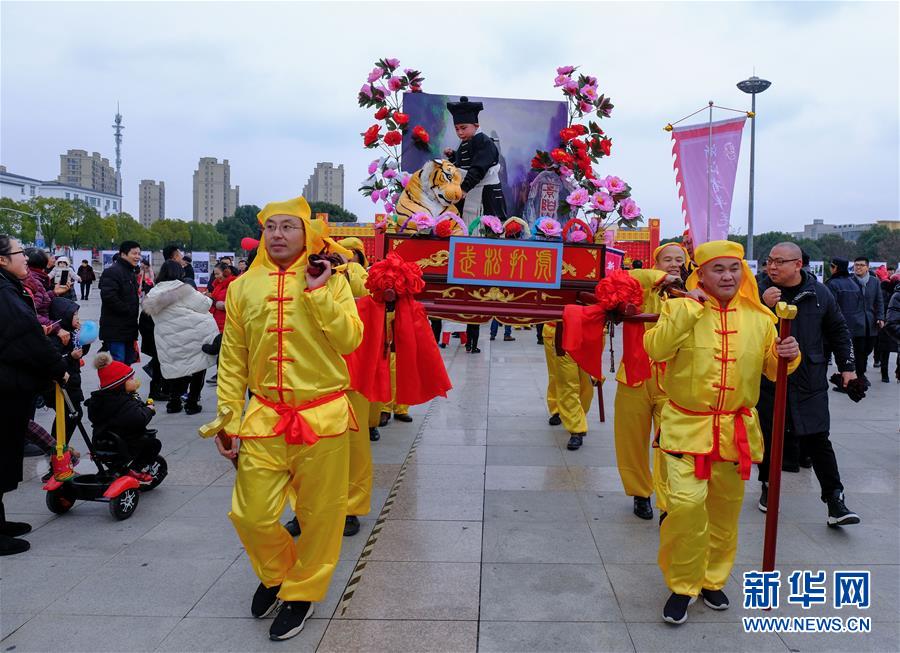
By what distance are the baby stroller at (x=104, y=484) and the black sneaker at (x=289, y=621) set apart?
1933 mm

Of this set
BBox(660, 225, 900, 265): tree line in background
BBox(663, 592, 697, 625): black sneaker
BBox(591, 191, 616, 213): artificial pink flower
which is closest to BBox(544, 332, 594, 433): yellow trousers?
BBox(591, 191, 616, 213): artificial pink flower

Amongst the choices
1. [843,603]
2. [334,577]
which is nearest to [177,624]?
[334,577]

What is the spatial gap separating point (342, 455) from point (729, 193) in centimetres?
624

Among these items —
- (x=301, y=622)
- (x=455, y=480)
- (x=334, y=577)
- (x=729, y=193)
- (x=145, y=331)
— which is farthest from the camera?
(x=145, y=331)

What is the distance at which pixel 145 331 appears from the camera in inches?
331

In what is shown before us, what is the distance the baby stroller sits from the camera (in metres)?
4.54

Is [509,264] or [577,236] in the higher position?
[577,236]

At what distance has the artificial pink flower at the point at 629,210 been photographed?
18.1ft

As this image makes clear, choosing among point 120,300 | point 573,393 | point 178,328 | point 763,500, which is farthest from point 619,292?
point 120,300

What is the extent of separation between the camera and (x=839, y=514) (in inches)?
173

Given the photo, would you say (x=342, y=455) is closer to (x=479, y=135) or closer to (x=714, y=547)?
(x=714, y=547)

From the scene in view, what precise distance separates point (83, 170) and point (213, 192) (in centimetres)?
2211

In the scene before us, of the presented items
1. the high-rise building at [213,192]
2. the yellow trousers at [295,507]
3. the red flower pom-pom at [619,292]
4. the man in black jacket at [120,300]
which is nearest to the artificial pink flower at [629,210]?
the red flower pom-pom at [619,292]

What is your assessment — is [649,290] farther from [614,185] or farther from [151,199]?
[151,199]
